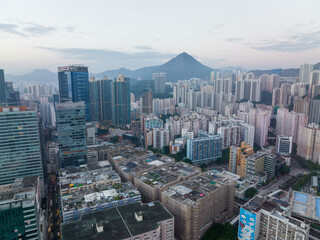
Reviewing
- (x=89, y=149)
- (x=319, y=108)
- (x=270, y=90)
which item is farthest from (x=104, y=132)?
(x=270, y=90)

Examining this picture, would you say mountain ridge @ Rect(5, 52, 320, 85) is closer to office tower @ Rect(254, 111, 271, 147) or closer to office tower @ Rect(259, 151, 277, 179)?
office tower @ Rect(254, 111, 271, 147)

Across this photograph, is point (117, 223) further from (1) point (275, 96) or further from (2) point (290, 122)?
(1) point (275, 96)

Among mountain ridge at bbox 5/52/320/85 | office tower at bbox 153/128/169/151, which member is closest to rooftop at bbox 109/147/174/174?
office tower at bbox 153/128/169/151

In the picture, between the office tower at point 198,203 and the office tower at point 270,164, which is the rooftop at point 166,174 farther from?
the office tower at point 270,164

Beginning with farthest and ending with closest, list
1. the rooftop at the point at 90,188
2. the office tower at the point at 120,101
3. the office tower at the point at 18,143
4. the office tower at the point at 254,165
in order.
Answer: the office tower at the point at 120,101
the office tower at the point at 254,165
the office tower at the point at 18,143
the rooftop at the point at 90,188

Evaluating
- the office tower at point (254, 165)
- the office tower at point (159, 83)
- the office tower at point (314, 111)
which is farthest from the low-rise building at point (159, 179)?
the office tower at point (159, 83)

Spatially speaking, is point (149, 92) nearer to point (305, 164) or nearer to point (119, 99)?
point (119, 99)

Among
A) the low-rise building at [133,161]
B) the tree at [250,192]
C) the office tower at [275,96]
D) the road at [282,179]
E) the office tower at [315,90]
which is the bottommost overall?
the road at [282,179]

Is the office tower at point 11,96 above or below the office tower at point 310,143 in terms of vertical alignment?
above
